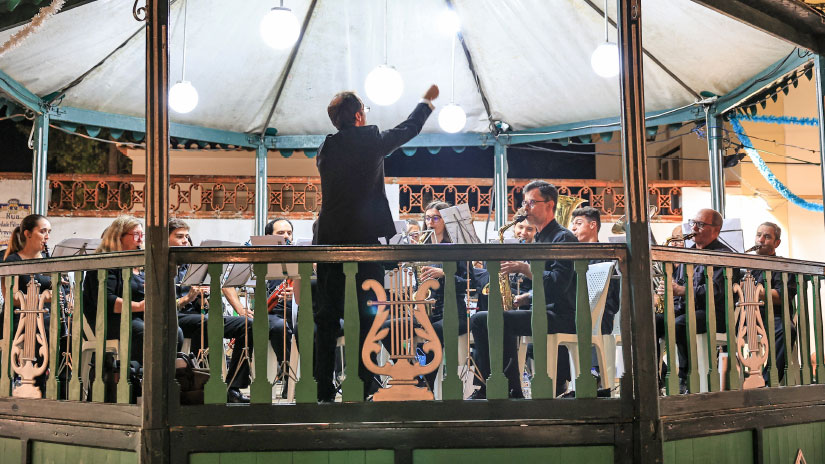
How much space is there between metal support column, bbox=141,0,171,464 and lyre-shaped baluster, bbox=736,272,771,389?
3.04m

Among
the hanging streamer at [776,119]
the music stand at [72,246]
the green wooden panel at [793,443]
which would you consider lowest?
the green wooden panel at [793,443]

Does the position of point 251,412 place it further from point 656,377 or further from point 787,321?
point 787,321

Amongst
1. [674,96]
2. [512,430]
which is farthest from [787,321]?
[674,96]

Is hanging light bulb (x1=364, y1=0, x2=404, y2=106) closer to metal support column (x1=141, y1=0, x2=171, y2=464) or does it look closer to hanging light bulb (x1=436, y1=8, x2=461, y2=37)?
hanging light bulb (x1=436, y1=8, x2=461, y2=37)

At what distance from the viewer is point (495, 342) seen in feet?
12.1

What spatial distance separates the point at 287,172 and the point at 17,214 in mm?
4651

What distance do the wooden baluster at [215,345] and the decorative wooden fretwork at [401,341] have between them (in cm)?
67

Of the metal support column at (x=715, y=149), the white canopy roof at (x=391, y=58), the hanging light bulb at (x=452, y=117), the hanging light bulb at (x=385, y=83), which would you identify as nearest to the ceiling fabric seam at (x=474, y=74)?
the white canopy roof at (x=391, y=58)

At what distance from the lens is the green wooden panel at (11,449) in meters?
4.07

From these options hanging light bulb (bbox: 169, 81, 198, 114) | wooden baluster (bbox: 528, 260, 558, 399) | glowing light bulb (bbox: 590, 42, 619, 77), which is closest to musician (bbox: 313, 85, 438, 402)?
wooden baluster (bbox: 528, 260, 558, 399)

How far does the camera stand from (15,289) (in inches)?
171

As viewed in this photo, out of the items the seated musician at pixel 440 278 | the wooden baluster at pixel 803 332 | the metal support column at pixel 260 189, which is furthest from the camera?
the metal support column at pixel 260 189

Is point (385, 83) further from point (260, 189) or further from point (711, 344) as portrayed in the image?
point (711, 344)

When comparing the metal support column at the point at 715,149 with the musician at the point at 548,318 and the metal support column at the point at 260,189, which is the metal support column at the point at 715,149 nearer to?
the musician at the point at 548,318
